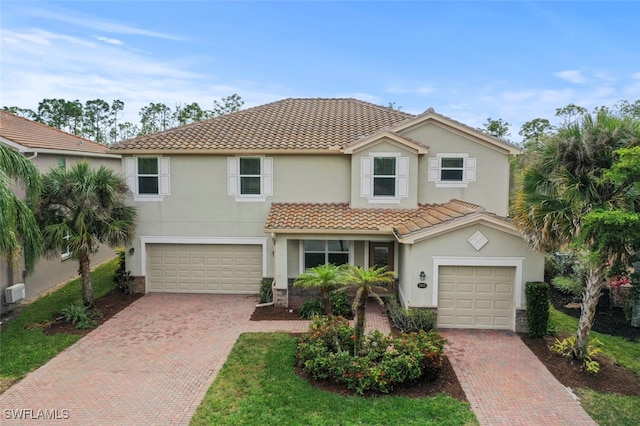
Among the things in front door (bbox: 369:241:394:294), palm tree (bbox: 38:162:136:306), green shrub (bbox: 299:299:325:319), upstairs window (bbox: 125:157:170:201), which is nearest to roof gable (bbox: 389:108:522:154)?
front door (bbox: 369:241:394:294)

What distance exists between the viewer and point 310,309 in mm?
13805

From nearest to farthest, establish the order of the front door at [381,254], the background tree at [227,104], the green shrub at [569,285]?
the green shrub at [569,285]
the front door at [381,254]
the background tree at [227,104]

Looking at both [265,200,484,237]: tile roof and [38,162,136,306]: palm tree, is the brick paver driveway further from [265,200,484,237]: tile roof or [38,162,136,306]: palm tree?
[265,200,484,237]: tile roof

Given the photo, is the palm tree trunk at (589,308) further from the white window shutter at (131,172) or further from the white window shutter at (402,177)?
the white window shutter at (131,172)

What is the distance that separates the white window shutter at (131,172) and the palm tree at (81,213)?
5.16 ft

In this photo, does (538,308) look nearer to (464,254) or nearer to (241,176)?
(464,254)

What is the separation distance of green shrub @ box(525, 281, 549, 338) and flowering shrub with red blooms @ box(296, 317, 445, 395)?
11.8 feet

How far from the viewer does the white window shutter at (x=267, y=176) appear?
1591cm

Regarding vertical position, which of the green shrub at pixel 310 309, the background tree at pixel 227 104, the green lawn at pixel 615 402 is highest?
the background tree at pixel 227 104

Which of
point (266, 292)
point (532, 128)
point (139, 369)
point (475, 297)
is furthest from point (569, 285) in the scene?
point (532, 128)

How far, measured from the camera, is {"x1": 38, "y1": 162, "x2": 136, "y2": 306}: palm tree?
1304 cm

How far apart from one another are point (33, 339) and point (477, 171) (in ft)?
51.4

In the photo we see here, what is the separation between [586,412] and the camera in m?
8.23

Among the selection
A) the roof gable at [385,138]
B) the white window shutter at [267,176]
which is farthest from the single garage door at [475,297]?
the white window shutter at [267,176]
